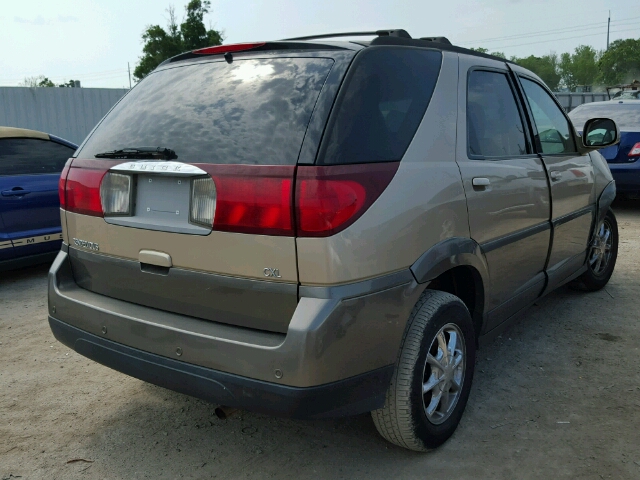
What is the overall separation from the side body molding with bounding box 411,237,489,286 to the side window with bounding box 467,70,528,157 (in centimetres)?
48

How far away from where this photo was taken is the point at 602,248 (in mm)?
5113

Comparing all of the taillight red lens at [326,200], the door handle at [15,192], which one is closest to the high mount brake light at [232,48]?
the taillight red lens at [326,200]

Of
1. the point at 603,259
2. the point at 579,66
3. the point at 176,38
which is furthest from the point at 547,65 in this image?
the point at 603,259

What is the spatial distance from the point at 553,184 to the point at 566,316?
4.48 ft

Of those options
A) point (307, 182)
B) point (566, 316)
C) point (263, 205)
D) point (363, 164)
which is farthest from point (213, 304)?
point (566, 316)

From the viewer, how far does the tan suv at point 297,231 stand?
2.23 meters

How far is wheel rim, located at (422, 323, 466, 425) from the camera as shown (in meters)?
2.77

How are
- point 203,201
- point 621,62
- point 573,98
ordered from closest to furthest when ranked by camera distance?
point 203,201
point 573,98
point 621,62

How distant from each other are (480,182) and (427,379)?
0.96 m

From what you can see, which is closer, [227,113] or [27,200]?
[227,113]

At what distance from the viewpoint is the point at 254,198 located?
2264 millimetres

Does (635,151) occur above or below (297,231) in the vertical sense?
below

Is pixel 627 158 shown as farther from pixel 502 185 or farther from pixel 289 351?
pixel 289 351

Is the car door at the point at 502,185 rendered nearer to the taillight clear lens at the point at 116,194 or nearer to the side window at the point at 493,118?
the side window at the point at 493,118
